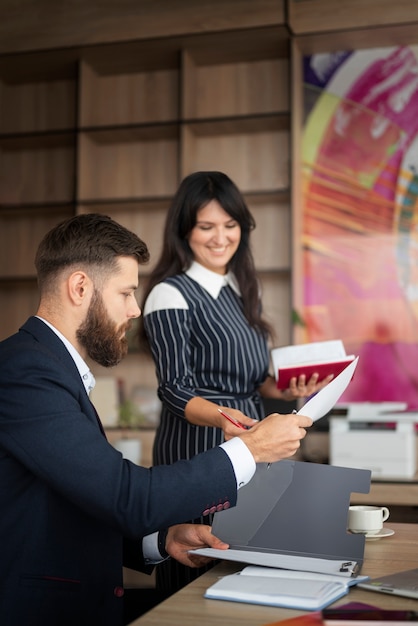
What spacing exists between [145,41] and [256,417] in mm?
2455

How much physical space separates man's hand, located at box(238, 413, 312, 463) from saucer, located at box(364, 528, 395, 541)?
357 mm

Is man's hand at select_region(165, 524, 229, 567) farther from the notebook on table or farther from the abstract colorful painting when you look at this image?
the abstract colorful painting

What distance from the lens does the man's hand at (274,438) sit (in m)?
1.39

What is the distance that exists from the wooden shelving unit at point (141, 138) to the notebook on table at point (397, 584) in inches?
109

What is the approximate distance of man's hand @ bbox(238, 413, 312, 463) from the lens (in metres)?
1.39

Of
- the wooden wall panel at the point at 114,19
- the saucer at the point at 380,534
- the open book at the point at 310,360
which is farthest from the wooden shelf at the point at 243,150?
the saucer at the point at 380,534

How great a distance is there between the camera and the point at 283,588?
46.9 inches

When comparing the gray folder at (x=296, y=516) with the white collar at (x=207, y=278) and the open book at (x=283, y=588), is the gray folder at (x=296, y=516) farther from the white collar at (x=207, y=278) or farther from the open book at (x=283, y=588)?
the white collar at (x=207, y=278)

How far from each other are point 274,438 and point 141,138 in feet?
10.7

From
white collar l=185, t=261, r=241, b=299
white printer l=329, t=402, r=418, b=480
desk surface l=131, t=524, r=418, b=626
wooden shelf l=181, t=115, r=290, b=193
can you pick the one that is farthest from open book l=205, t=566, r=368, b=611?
wooden shelf l=181, t=115, r=290, b=193

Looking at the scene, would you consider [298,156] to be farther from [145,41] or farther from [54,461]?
[54,461]

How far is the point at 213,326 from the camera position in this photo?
7.25 feet


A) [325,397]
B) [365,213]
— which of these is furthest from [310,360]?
[365,213]

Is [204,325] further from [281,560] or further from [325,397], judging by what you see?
[281,560]
